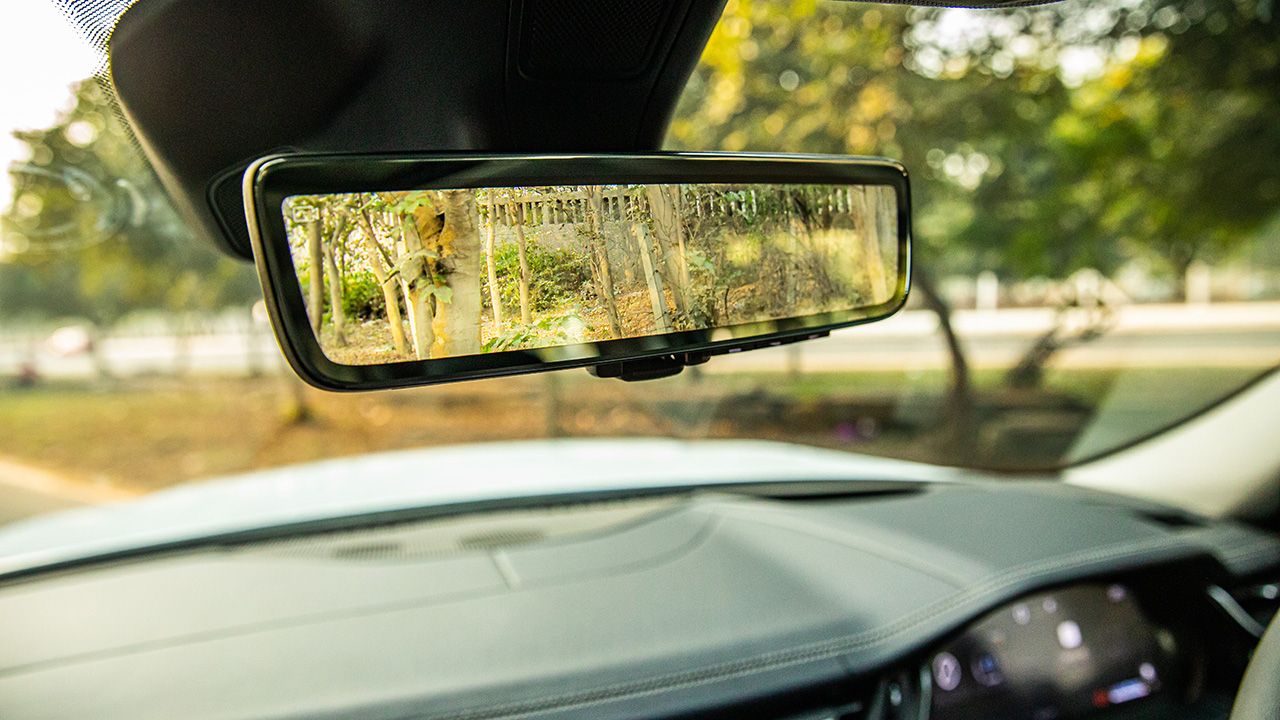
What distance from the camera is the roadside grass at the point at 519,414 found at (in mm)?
5723

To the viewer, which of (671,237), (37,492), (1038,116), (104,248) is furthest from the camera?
(1038,116)

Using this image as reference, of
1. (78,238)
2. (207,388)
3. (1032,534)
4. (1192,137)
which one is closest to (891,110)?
(1192,137)

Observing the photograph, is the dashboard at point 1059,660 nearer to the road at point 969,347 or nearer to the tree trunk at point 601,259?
the tree trunk at point 601,259

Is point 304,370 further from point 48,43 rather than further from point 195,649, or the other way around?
point 195,649

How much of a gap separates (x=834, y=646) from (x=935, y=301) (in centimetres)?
520

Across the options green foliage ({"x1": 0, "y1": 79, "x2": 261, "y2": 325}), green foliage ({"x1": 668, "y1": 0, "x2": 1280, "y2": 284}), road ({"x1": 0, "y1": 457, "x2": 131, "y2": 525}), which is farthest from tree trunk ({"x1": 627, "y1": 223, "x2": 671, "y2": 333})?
road ({"x1": 0, "y1": 457, "x2": 131, "y2": 525})

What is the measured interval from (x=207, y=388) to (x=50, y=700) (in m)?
5.73

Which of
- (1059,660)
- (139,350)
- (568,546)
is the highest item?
(139,350)

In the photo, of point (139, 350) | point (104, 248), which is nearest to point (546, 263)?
point (104, 248)

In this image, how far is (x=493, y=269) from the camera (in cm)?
113

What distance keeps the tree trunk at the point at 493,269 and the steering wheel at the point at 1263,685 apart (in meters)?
1.42

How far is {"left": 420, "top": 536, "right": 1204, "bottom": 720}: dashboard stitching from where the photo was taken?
214 cm

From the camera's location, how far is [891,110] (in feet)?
20.3

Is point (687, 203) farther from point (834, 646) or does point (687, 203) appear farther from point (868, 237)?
point (834, 646)
